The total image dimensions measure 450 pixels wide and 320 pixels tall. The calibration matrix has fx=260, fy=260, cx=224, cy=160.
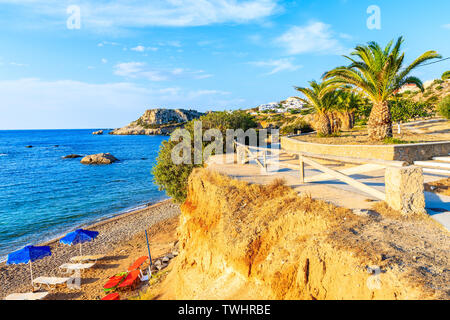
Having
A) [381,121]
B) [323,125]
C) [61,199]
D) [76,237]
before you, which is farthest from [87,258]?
[323,125]

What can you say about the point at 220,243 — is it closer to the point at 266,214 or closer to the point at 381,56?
the point at 266,214

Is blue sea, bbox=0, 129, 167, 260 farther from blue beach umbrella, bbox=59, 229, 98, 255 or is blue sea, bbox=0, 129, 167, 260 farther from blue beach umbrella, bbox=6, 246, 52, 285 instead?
blue beach umbrella, bbox=6, 246, 52, 285

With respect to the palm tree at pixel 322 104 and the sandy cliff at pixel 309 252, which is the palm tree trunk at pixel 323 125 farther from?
the sandy cliff at pixel 309 252

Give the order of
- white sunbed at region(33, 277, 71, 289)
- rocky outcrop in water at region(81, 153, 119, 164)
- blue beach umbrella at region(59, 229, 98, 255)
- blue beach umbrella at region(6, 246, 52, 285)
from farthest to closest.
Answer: rocky outcrop in water at region(81, 153, 119, 164) → blue beach umbrella at region(59, 229, 98, 255) → white sunbed at region(33, 277, 71, 289) → blue beach umbrella at region(6, 246, 52, 285)

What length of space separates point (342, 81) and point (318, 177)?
11758mm

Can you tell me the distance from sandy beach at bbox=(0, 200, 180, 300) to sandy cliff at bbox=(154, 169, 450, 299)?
776cm

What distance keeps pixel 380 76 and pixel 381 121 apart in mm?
2673

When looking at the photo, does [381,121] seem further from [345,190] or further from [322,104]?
[345,190]

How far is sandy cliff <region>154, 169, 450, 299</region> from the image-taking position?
3.71 meters

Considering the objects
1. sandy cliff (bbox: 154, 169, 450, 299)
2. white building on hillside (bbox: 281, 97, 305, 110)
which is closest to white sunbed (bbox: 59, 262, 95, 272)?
sandy cliff (bbox: 154, 169, 450, 299)

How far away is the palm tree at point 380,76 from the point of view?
15164 mm

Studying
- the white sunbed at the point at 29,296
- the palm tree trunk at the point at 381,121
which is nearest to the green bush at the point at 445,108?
the palm tree trunk at the point at 381,121

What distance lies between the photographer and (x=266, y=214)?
6.46 m
